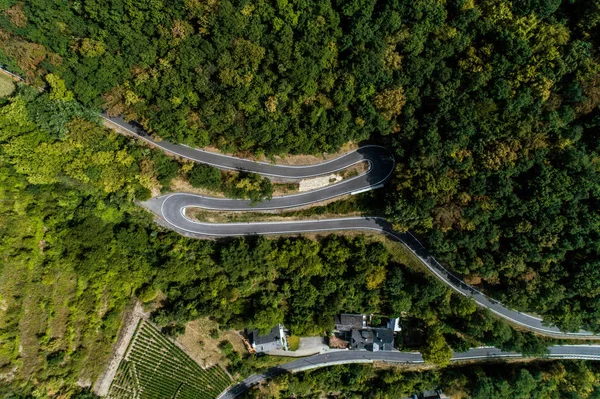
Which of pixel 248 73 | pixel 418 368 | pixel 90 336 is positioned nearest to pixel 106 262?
pixel 90 336

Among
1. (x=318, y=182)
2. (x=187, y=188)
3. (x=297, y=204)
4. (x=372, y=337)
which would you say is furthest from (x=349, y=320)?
(x=187, y=188)

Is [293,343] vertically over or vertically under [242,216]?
under

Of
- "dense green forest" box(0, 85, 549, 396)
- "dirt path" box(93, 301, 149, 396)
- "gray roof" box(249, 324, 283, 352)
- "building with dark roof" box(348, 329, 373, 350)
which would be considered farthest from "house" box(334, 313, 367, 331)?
"dirt path" box(93, 301, 149, 396)

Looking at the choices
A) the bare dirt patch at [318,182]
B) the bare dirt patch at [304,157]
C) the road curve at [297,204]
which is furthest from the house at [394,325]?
the bare dirt patch at [304,157]

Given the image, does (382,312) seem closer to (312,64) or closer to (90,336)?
(312,64)

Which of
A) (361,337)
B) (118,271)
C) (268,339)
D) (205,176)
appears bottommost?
(268,339)

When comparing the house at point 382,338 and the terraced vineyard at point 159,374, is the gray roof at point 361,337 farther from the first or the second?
the terraced vineyard at point 159,374

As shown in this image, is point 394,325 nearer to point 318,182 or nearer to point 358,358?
point 358,358
